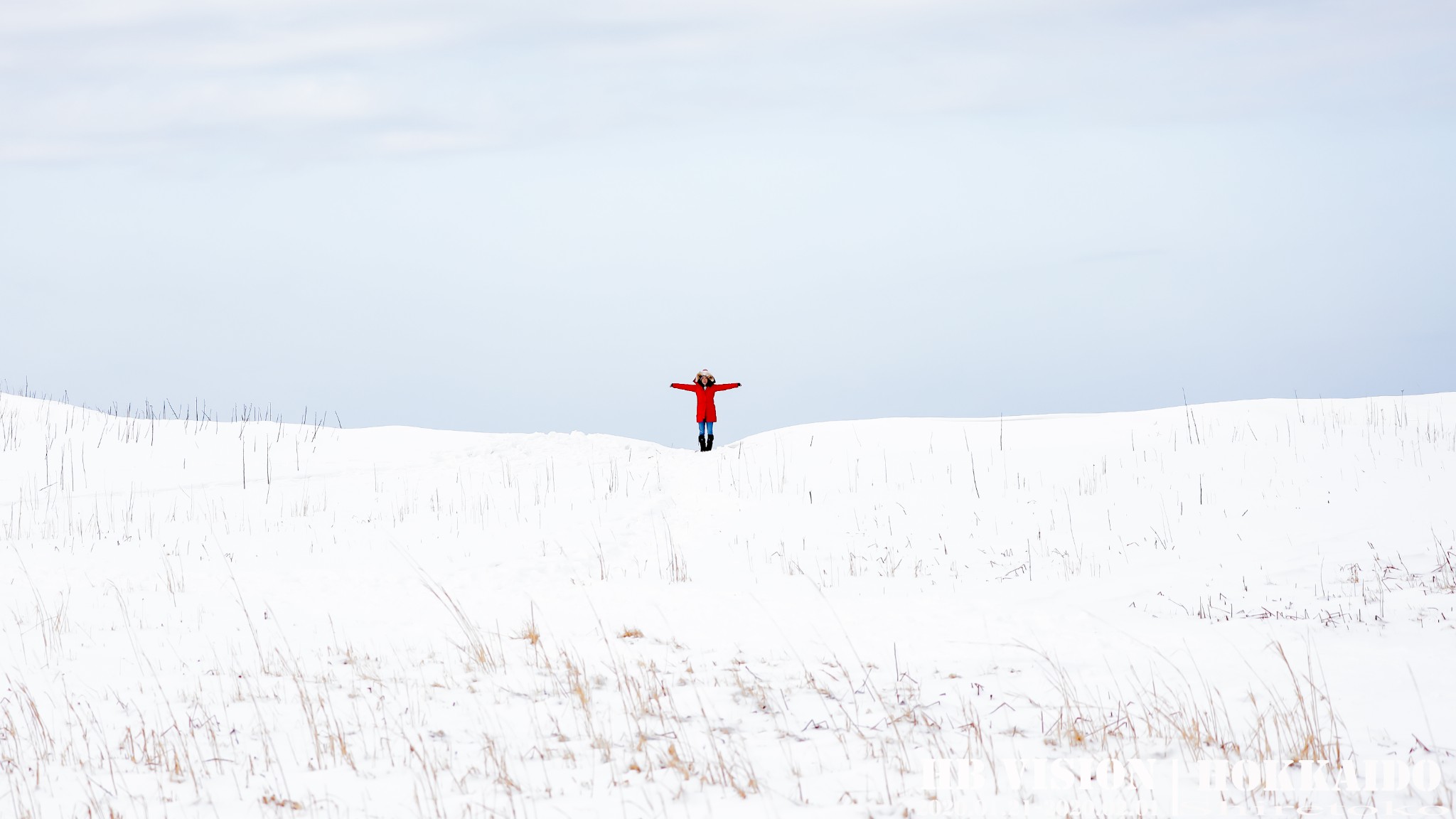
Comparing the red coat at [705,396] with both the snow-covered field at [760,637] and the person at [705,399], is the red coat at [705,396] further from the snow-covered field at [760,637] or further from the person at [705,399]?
the snow-covered field at [760,637]

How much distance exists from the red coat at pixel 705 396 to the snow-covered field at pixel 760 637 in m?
4.16

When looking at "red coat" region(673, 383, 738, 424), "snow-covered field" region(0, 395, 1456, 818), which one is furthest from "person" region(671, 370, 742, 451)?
"snow-covered field" region(0, 395, 1456, 818)

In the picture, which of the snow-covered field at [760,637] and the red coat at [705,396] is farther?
the red coat at [705,396]

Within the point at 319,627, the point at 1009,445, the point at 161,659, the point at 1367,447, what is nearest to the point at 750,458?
the point at 1009,445

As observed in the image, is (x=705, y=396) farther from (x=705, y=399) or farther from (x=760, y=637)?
(x=760, y=637)

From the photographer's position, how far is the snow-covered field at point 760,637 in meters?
4.64

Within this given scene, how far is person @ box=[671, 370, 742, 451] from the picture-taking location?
21.0 meters

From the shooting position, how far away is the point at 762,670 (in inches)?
260

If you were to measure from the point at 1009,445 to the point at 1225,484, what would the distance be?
5.74 meters

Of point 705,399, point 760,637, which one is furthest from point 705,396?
point 760,637

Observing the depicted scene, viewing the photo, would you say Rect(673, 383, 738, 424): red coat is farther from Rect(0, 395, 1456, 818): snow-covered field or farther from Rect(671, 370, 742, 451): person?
Rect(0, 395, 1456, 818): snow-covered field

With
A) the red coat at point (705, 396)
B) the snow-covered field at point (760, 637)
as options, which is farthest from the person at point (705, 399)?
the snow-covered field at point (760, 637)

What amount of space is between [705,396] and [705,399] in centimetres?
6

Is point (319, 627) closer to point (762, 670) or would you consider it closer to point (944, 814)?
point (762, 670)
